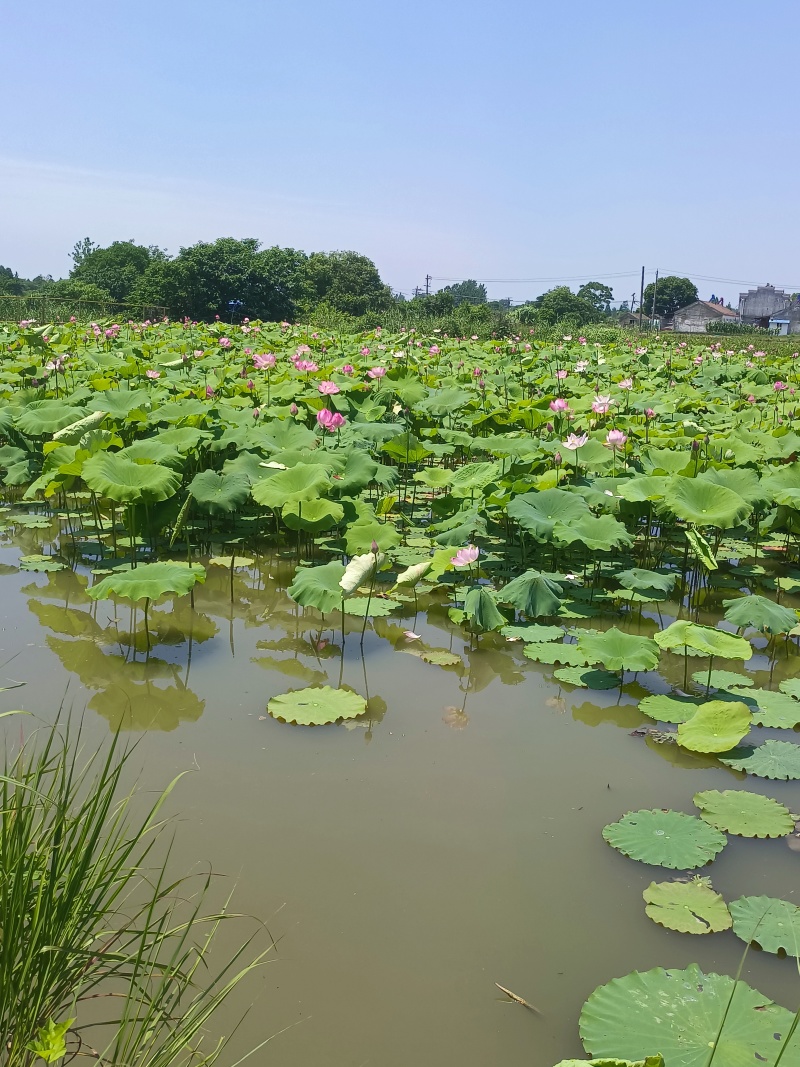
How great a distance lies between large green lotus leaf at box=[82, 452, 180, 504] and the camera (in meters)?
3.75

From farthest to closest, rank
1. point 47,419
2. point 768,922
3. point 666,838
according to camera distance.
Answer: point 47,419, point 666,838, point 768,922

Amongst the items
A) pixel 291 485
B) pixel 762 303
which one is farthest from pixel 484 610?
pixel 762 303

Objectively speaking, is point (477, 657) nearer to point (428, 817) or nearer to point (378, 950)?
point (428, 817)

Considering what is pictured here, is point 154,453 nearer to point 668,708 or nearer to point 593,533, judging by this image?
point 593,533

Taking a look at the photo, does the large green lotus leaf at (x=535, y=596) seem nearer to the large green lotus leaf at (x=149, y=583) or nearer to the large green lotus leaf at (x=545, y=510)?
the large green lotus leaf at (x=545, y=510)

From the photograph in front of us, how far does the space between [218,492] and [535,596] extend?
1764mm

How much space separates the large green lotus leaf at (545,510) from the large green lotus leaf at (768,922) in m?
2.00

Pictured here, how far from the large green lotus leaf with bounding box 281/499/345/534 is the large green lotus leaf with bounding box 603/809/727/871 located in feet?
6.77

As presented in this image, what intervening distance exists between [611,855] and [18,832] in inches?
53.8

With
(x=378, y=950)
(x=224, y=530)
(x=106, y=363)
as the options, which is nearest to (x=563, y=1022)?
(x=378, y=950)

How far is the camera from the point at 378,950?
173 centimetres

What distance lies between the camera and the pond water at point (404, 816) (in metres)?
1.62

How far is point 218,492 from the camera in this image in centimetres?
425

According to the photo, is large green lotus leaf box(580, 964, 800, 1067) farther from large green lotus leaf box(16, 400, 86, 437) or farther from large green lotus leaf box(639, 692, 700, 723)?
large green lotus leaf box(16, 400, 86, 437)
